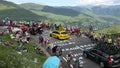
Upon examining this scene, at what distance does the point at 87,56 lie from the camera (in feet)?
118

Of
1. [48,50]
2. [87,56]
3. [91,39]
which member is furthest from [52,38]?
[87,56]

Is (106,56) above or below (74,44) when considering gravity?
above

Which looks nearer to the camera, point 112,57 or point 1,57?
point 1,57

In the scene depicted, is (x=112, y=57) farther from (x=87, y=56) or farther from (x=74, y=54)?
(x=74, y=54)

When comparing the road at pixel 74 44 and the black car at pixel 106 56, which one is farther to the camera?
the road at pixel 74 44

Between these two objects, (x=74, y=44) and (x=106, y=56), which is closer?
(x=106, y=56)

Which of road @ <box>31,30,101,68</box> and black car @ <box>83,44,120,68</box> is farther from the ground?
black car @ <box>83,44,120,68</box>

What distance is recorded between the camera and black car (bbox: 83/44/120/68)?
30094mm

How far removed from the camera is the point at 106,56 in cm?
3097

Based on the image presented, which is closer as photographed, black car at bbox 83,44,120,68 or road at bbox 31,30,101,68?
black car at bbox 83,44,120,68

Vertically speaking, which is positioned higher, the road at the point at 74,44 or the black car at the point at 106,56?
the black car at the point at 106,56

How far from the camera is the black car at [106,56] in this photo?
98.7 ft

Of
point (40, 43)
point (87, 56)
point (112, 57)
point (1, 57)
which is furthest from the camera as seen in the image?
point (40, 43)

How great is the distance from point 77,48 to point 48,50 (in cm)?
490
